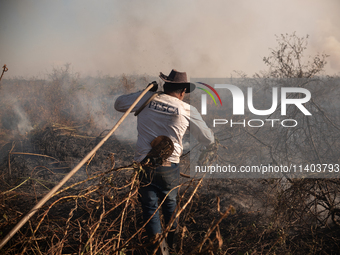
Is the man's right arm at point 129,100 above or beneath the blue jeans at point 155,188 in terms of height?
above

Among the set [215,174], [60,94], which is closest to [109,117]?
[60,94]

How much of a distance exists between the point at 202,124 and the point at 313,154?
2.41 m

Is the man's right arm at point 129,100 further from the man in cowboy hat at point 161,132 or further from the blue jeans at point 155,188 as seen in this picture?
the blue jeans at point 155,188

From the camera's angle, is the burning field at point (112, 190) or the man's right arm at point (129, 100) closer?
the burning field at point (112, 190)

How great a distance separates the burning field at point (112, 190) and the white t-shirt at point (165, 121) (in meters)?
0.41

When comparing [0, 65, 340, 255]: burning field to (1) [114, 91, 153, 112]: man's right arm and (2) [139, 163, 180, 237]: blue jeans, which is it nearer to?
(2) [139, 163, 180, 237]: blue jeans

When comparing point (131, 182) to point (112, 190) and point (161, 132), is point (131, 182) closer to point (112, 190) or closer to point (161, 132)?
point (161, 132)

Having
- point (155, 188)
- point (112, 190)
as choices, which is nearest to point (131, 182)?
point (155, 188)

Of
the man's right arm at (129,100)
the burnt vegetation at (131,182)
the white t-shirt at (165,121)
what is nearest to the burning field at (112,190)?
the burnt vegetation at (131,182)

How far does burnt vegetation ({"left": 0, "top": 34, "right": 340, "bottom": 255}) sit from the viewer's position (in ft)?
6.44

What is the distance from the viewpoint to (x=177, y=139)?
2408mm

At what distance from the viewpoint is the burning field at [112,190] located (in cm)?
190

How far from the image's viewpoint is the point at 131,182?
1.84 meters

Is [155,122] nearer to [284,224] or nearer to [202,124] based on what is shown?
[202,124]
